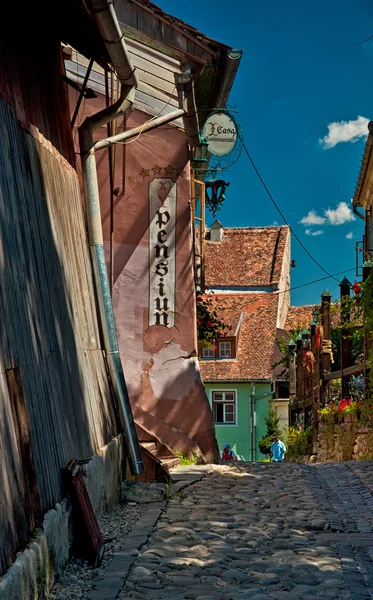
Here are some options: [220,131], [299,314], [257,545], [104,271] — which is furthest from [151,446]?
[299,314]

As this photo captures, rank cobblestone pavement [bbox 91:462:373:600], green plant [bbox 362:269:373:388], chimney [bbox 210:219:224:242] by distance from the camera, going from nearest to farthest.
A: 1. cobblestone pavement [bbox 91:462:373:600]
2. green plant [bbox 362:269:373:388]
3. chimney [bbox 210:219:224:242]

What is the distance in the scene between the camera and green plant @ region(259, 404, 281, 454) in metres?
42.4

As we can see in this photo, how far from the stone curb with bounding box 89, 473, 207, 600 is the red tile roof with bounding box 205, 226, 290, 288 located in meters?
37.2

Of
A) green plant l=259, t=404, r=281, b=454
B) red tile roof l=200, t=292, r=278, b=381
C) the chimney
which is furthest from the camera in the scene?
the chimney

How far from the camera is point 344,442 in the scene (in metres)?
19.1

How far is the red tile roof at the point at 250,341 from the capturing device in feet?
142

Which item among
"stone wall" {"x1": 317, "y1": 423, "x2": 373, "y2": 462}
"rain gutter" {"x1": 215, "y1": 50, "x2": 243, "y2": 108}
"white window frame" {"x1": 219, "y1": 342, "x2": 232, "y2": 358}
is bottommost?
"stone wall" {"x1": 317, "y1": 423, "x2": 373, "y2": 462}

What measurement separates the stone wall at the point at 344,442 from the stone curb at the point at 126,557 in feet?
26.2

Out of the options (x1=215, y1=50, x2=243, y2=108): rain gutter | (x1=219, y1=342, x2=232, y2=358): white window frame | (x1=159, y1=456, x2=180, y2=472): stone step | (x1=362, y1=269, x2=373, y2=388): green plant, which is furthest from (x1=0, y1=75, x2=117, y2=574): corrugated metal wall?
(x1=219, y1=342, x2=232, y2=358): white window frame

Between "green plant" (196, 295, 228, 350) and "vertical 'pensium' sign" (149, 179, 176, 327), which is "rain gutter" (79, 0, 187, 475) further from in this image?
"green plant" (196, 295, 228, 350)

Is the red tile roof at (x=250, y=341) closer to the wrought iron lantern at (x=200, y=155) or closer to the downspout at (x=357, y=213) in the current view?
the downspout at (x=357, y=213)

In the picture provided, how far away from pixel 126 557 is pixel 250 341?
37.6 m

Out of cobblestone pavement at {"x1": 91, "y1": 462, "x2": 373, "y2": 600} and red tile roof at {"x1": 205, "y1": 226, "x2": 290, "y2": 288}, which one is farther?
red tile roof at {"x1": 205, "y1": 226, "x2": 290, "y2": 288}

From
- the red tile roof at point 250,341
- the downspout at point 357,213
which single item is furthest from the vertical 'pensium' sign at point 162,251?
the red tile roof at point 250,341
